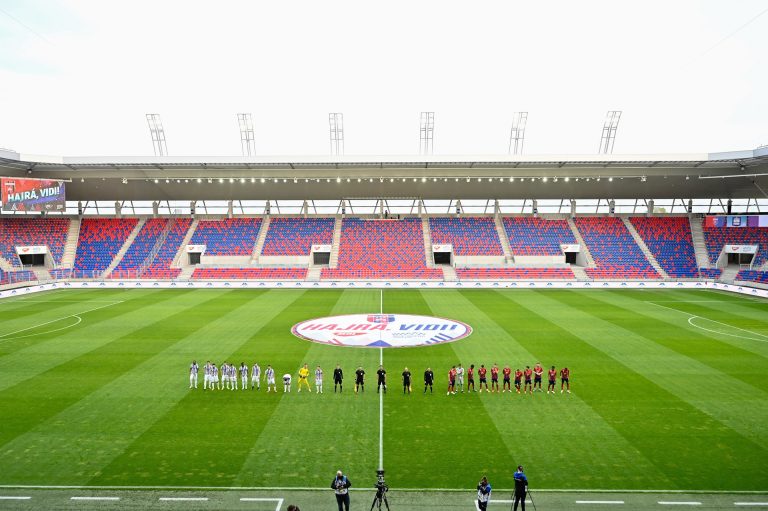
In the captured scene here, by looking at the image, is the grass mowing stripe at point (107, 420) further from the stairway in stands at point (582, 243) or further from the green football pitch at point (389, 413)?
the stairway in stands at point (582, 243)

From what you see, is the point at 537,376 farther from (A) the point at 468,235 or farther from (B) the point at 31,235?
(B) the point at 31,235

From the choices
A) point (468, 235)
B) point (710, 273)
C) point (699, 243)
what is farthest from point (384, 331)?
point (699, 243)

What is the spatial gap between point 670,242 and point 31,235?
72.0 metres

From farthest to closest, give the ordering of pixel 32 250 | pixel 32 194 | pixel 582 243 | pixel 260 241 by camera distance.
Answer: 1. pixel 260 241
2. pixel 582 243
3. pixel 32 250
4. pixel 32 194

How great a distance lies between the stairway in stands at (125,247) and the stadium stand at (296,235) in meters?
15.6

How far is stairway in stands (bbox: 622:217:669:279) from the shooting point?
51.3 m

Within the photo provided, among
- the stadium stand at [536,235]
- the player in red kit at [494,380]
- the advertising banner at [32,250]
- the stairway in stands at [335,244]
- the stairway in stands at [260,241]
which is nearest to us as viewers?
the player in red kit at [494,380]

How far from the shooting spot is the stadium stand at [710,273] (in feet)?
165

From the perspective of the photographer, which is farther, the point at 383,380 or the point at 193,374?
the point at 193,374

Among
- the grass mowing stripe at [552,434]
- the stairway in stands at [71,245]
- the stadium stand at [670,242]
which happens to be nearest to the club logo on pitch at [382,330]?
the grass mowing stripe at [552,434]

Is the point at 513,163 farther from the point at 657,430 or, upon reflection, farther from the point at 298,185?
the point at 657,430

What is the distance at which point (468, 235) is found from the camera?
56.9 m

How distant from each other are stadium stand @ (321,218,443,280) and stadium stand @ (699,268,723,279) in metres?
27.9

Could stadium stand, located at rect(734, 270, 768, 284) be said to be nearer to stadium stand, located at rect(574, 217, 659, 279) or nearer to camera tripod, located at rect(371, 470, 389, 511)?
stadium stand, located at rect(574, 217, 659, 279)
